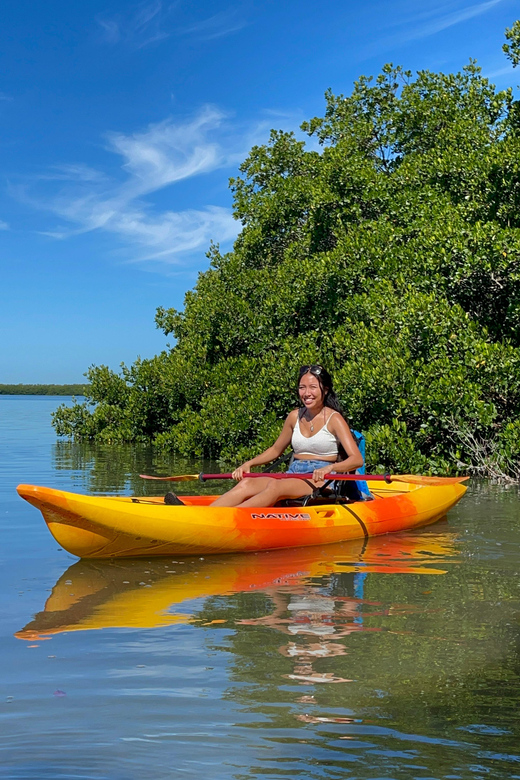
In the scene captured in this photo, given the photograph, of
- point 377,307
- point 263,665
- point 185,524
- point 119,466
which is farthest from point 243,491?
point 119,466

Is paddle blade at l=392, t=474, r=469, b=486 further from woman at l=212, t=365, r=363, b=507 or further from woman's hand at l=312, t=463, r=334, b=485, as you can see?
woman's hand at l=312, t=463, r=334, b=485

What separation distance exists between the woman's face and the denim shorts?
58 cm

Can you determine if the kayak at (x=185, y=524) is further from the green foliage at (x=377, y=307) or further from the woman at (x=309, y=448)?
the green foliage at (x=377, y=307)

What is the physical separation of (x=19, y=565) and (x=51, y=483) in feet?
19.4

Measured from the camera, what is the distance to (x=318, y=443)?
319 inches

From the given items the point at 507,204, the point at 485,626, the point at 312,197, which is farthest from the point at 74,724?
the point at 312,197

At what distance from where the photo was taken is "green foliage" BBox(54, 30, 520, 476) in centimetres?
1295

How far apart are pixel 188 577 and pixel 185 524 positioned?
1.79 feet

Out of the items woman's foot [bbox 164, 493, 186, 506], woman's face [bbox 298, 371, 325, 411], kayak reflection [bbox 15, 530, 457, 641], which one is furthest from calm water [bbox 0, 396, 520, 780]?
woman's face [bbox 298, 371, 325, 411]

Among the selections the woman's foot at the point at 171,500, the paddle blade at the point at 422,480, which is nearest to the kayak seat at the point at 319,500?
the woman's foot at the point at 171,500

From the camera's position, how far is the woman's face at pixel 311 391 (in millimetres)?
7988

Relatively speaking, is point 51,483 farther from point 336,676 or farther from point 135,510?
point 336,676

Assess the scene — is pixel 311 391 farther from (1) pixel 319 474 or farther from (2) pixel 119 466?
(2) pixel 119 466

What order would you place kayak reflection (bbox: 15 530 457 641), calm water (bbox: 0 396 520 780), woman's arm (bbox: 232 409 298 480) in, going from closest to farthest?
calm water (bbox: 0 396 520 780) < kayak reflection (bbox: 15 530 457 641) < woman's arm (bbox: 232 409 298 480)
